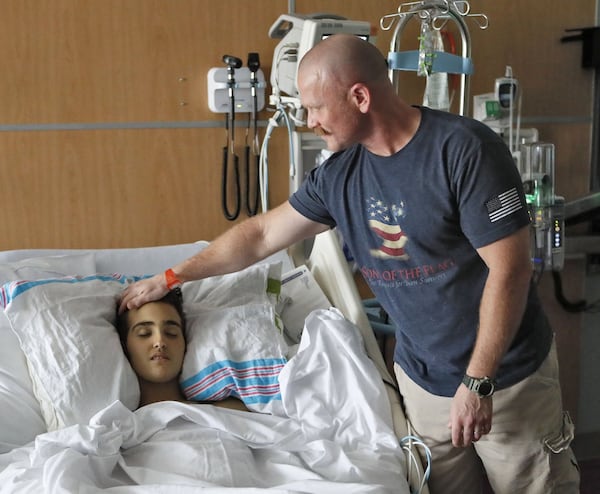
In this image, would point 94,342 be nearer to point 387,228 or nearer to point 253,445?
point 253,445

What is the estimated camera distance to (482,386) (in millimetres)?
1557

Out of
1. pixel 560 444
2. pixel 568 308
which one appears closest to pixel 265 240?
pixel 560 444

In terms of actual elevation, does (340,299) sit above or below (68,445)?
above

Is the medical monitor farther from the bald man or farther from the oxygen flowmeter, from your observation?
the oxygen flowmeter

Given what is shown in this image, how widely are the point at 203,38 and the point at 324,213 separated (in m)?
1.06

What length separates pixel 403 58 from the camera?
233 cm

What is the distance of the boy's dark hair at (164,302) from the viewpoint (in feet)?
6.61

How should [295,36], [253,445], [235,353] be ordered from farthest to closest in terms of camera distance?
[295,36] → [235,353] → [253,445]

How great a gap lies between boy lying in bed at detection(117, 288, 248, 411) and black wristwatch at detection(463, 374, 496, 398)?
65 centimetres

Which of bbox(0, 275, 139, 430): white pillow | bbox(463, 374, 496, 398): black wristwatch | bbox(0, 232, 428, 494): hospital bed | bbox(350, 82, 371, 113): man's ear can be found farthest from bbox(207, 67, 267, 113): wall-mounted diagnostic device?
bbox(463, 374, 496, 398): black wristwatch

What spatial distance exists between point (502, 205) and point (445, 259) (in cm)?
20

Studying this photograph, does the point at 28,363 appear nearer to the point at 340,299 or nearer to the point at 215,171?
the point at 340,299

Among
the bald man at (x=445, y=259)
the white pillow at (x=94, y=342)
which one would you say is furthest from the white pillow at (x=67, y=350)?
the bald man at (x=445, y=259)

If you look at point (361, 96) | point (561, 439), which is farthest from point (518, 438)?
point (361, 96)
